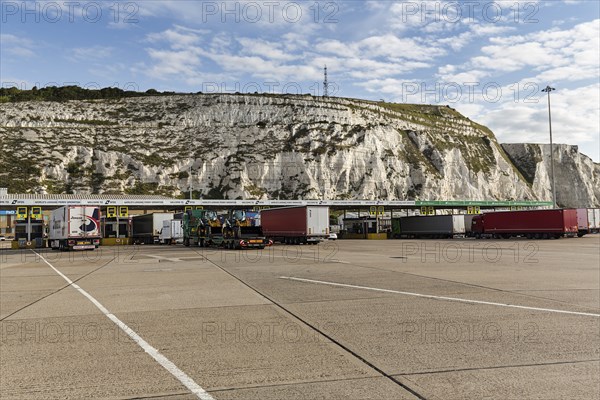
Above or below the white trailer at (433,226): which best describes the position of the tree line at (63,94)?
above

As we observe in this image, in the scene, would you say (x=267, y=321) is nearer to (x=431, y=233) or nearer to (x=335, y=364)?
(x=335, y=364)

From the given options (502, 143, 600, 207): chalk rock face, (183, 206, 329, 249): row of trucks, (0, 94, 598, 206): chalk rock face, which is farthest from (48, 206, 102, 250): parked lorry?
(502, 143, 600, 207): chalk rock face

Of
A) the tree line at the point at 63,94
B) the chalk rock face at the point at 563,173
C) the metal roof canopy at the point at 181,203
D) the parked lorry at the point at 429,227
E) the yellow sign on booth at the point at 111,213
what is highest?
the tree line at the point at 63,94

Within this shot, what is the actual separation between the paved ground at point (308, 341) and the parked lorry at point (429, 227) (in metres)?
45.8

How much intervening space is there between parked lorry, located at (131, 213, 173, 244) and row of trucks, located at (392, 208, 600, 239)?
3339 cm

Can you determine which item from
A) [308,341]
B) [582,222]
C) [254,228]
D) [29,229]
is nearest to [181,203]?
[29,229]

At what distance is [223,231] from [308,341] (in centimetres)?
2958

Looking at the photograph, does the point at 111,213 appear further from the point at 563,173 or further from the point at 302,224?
the point at 563,173

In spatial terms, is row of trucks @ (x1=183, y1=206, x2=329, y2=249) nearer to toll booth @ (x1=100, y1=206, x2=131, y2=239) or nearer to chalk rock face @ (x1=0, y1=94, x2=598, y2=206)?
toll booth @ (x1=100, y1=206, x2=131, y2=239)

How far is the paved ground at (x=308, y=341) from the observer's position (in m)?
4.82

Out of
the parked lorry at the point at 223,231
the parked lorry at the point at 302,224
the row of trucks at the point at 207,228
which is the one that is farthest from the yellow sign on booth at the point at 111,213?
the parked lorry at the point at 302,224

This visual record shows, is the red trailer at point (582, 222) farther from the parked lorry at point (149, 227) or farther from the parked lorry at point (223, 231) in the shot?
the parked lorry at point (149, 227)

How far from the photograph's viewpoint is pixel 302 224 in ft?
140

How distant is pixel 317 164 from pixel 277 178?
10158mm
